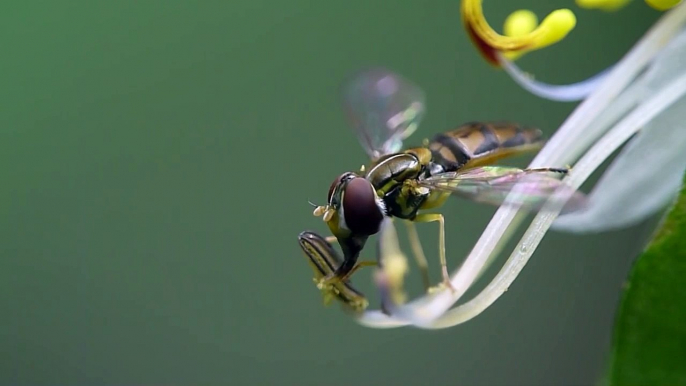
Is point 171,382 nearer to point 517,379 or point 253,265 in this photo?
point 253,265

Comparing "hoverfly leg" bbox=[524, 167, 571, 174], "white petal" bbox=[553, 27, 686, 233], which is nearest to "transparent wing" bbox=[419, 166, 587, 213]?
"hoverfly leg" bbox=[524, 167, 571, 174]

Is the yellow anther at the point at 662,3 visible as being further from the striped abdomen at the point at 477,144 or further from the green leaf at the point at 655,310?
the green leaf at the point at 655,310

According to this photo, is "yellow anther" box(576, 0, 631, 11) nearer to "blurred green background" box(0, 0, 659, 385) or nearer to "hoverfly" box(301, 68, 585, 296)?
"hoverfly" box(301, 68, 585, 296)

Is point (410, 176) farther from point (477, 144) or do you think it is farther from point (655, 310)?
point (655, 310)

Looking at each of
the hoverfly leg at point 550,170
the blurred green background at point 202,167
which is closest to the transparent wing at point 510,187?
the hoverfly leg at point 550,170

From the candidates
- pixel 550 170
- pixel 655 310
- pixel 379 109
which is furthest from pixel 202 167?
pixel 655 310

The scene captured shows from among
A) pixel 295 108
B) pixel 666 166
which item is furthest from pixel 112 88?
pixel 666 166
